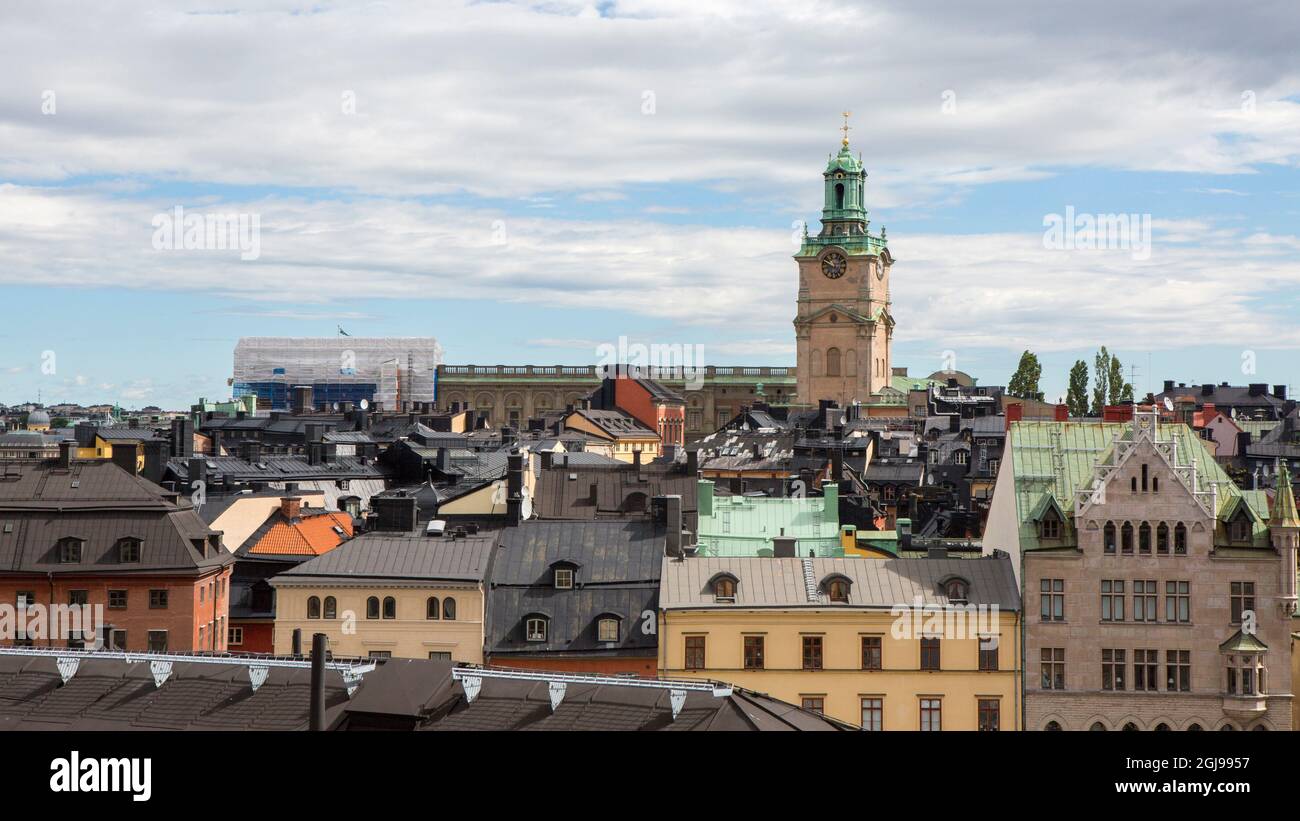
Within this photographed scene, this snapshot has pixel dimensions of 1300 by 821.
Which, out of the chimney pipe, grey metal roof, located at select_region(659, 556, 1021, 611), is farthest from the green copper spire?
the chimney pipe

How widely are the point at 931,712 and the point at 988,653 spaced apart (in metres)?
2.66

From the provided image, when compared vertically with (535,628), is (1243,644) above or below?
below

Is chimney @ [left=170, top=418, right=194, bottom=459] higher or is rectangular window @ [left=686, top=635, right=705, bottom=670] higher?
chimney @ [left=170, top=418, right=194, bottom=459]

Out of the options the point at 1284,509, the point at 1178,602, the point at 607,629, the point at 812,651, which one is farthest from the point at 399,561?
the point at 1284,509

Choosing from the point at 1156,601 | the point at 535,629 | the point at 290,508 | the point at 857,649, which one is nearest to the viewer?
the point at 857,649

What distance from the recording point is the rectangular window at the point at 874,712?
176ft

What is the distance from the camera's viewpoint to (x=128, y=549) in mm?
60562

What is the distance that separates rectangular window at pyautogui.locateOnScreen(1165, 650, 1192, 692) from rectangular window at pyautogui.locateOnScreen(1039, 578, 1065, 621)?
3.63 meters

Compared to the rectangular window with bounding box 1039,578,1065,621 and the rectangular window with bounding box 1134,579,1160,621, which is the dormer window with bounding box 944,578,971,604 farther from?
the rectangular window with bounding box 1134,579,1160,621

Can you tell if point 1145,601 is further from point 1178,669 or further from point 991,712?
point 991,712

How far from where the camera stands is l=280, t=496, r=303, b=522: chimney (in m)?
76.9

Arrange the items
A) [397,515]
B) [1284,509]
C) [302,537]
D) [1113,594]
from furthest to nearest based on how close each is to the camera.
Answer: [302,537] → [397,515] → [1113,594] → [1284,509]

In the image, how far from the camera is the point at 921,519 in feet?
299
